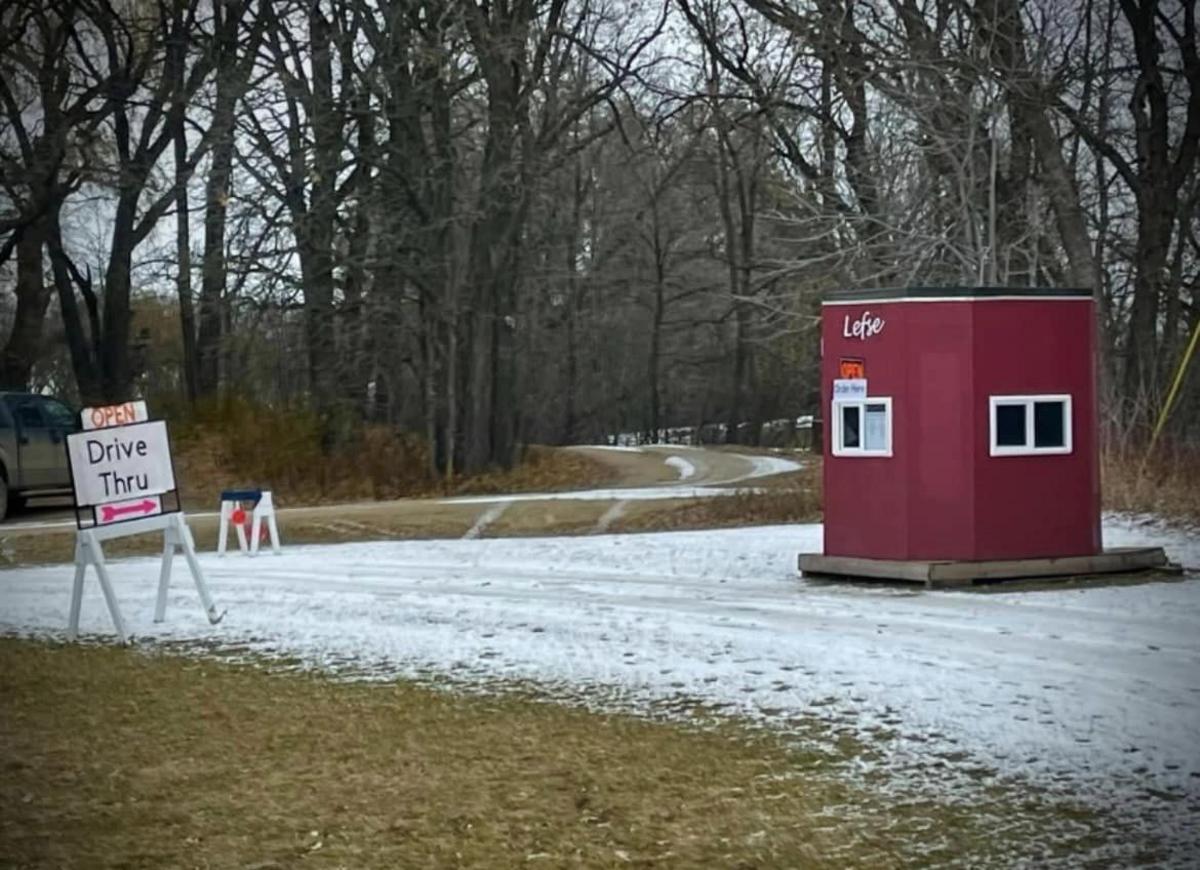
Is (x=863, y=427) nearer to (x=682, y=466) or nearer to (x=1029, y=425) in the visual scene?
(x=1029, y=425)

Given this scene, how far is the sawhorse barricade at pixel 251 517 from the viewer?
592 inches

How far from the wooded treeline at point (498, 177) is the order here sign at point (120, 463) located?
0.51m

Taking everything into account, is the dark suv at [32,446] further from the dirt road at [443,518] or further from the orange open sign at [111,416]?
the dirt road at [443,518]

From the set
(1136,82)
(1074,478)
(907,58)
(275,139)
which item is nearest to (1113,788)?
(1136,82)

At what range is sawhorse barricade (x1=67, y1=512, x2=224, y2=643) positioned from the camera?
10.0 meters

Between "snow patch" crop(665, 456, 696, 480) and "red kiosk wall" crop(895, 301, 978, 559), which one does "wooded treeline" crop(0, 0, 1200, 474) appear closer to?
"red kiosk wall" crop(895, 301, 978, 559)

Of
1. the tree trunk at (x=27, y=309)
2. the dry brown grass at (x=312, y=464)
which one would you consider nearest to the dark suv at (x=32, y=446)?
the tree trunk at (x=27, y=309)

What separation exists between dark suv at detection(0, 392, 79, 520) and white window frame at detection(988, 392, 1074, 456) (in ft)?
18.8

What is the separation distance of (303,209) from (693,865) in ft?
55.4

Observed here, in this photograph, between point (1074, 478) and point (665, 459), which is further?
point (665, 459)

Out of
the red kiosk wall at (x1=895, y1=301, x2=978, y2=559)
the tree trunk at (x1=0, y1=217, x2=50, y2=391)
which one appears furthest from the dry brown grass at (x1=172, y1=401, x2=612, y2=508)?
the red kiosk wall at (x1=895, y1=301, x2=978, y2=559)

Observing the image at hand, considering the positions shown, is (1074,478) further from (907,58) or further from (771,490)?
(771,490)

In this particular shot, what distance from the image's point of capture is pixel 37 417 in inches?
410

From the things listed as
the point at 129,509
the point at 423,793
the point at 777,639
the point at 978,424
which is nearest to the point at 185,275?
the point at 129,509
